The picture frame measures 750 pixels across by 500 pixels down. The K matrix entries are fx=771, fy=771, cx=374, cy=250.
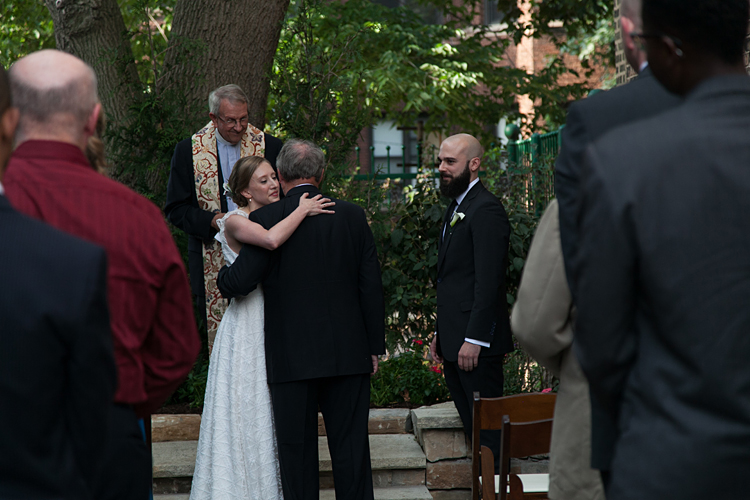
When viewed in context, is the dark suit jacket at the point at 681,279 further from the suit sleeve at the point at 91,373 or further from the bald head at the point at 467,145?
the bald head at the point at 467,145

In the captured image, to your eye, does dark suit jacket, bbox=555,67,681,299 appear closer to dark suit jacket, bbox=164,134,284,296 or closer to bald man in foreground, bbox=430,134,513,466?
bald man in foreground, bbox=430,134,513,466

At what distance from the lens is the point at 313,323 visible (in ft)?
13.1

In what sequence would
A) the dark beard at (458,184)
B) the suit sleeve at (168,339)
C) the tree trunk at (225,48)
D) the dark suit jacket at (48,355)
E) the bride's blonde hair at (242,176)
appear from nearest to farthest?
the dark suit jacket at (48,355) < the suit sleeve at (168,339) < the bride's blonde hair at (242,176) < the dark beard at (458,184) < the tree trunk at (225,48)

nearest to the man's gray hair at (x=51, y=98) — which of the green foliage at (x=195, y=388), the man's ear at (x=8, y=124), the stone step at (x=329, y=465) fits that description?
the man's ear at (x=8, y=124)

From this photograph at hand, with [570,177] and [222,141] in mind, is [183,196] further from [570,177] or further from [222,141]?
[570,177]

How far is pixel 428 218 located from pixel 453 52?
662 cm

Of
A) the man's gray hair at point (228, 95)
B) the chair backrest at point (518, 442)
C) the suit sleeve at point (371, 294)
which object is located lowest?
the chair backrest at point (518, 442)

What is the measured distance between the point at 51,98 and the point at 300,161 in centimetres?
221

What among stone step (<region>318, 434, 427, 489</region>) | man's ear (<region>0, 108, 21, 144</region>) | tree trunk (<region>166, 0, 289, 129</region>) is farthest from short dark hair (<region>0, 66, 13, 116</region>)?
tree trunk (<region>166, 0, 289, 129</region>)

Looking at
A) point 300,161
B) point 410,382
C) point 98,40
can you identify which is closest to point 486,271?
point 300,161

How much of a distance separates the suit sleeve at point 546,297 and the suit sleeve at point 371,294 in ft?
5.99

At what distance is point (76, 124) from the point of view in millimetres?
1950

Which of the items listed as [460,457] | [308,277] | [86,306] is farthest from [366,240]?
[86,306]

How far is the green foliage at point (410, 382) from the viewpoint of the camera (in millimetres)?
6094
